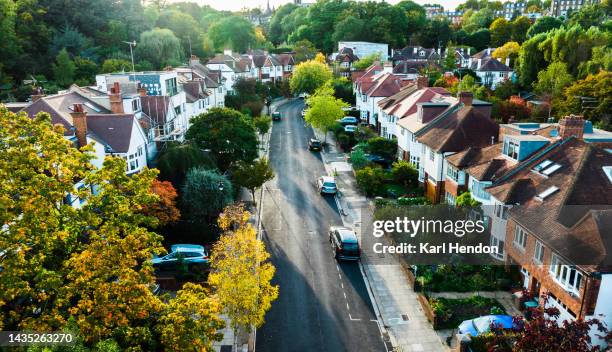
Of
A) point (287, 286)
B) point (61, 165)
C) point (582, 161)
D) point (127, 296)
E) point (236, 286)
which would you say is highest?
point (61, 165)

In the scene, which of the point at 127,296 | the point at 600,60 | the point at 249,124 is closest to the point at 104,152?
the point at 249,124

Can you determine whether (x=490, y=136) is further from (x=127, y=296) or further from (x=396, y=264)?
(x=127, y=296)

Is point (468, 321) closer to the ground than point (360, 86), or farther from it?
closer to the ground

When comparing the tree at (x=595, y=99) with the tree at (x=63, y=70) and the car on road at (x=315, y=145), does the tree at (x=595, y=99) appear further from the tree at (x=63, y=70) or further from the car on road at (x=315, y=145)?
the tree at (x=63, y=70)

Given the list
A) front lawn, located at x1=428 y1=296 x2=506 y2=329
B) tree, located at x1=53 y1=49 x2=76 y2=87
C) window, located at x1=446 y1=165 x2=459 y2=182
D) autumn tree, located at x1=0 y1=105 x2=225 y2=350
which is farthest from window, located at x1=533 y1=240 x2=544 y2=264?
tree, located at x1=53 y1=49 x2=76 y2=87

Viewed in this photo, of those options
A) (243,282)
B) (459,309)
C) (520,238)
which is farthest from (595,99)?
(243,282)

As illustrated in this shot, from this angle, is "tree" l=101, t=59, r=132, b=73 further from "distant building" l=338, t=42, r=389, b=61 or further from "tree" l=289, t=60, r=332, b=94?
"distant building" l=338, t=42, r=389, b=61

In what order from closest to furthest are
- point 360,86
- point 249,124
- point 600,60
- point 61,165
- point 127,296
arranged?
point 127,296, point 61,165, point 249,124, point 600,60, point 360,86
